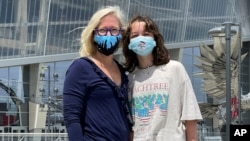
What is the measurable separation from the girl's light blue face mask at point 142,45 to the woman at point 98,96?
0.14m

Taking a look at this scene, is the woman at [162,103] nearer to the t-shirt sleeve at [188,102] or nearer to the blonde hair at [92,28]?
the t-shirt sleeve at [188,102]

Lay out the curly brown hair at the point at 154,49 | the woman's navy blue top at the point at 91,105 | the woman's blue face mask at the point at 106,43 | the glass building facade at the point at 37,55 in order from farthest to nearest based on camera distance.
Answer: the glass building facade at the point at 37,55, the curly brown hair at the point at 154,49, the woman's blue face mask at the point at 106,43, the woman's navy blue top at the point at 91,105

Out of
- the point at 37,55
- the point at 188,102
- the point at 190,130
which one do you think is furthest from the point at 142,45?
the point at 37,55

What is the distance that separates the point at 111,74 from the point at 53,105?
31074mm

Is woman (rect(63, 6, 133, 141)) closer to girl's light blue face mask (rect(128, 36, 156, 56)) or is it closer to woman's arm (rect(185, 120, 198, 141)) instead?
girl's light blue face mask (rect(128, 36, 156, 56))

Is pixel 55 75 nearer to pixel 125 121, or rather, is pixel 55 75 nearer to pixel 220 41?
pixel 220 41

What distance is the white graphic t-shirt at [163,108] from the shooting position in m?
3.29

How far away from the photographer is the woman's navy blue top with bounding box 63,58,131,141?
3042mm

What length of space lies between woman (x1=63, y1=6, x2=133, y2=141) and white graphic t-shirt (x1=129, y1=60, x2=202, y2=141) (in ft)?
0.34

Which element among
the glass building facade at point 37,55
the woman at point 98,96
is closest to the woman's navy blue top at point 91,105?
the woman at point 98,96

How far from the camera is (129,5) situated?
3794cm

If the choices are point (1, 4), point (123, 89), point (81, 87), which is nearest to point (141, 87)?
point (123, 89)

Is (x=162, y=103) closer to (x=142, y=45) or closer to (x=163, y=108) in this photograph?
(x=163, y=108)

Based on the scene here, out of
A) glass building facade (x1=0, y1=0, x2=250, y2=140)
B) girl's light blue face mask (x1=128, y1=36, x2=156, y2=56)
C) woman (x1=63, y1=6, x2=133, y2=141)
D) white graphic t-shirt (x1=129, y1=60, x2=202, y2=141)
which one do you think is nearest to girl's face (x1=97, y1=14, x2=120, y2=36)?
woman (x1=63, y1=6, x2=133, y2=141)
